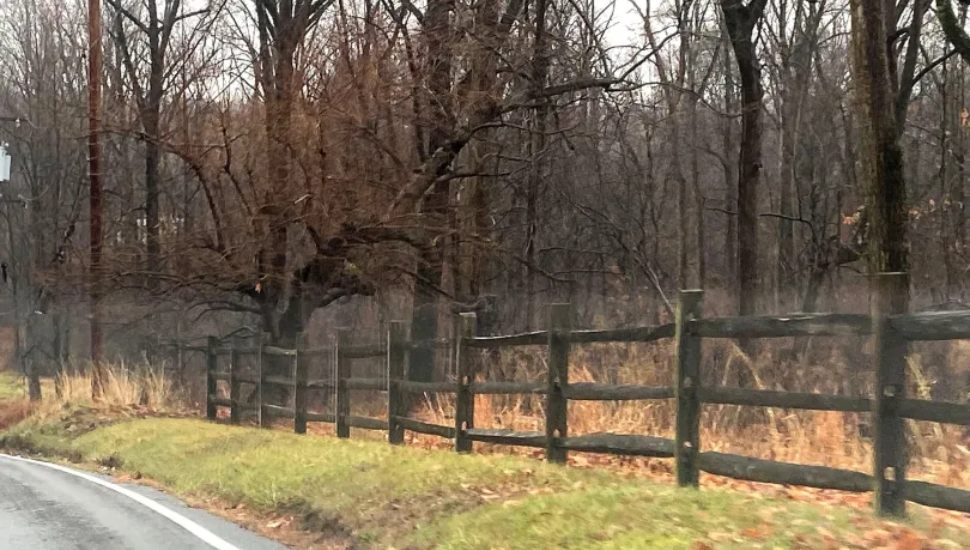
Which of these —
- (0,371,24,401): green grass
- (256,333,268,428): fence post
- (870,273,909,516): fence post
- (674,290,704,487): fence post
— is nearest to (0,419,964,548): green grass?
(870,273,909,516): fence post

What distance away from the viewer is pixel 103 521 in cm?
988

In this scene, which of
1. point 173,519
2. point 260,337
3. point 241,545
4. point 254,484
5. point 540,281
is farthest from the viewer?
point 540,281

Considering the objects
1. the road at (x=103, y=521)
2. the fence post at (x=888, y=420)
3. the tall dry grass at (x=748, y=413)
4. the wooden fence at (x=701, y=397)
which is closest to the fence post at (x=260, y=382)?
the tall dry grass at (x=748, y=413)

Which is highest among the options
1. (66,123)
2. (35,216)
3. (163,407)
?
(66,123)

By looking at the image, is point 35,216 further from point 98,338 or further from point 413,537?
point 413,537

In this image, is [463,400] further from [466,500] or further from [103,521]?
[103,521]

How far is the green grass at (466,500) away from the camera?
262 inches

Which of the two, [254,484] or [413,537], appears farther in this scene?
[254,484]

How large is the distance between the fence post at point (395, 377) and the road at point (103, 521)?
2869 millimetres

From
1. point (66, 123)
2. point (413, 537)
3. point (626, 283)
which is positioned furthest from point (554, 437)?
point (66, 123)

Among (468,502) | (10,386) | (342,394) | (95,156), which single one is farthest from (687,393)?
(10,386)

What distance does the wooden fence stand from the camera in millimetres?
6734

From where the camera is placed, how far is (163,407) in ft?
69.3

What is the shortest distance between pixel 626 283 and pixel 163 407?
13.9 m
